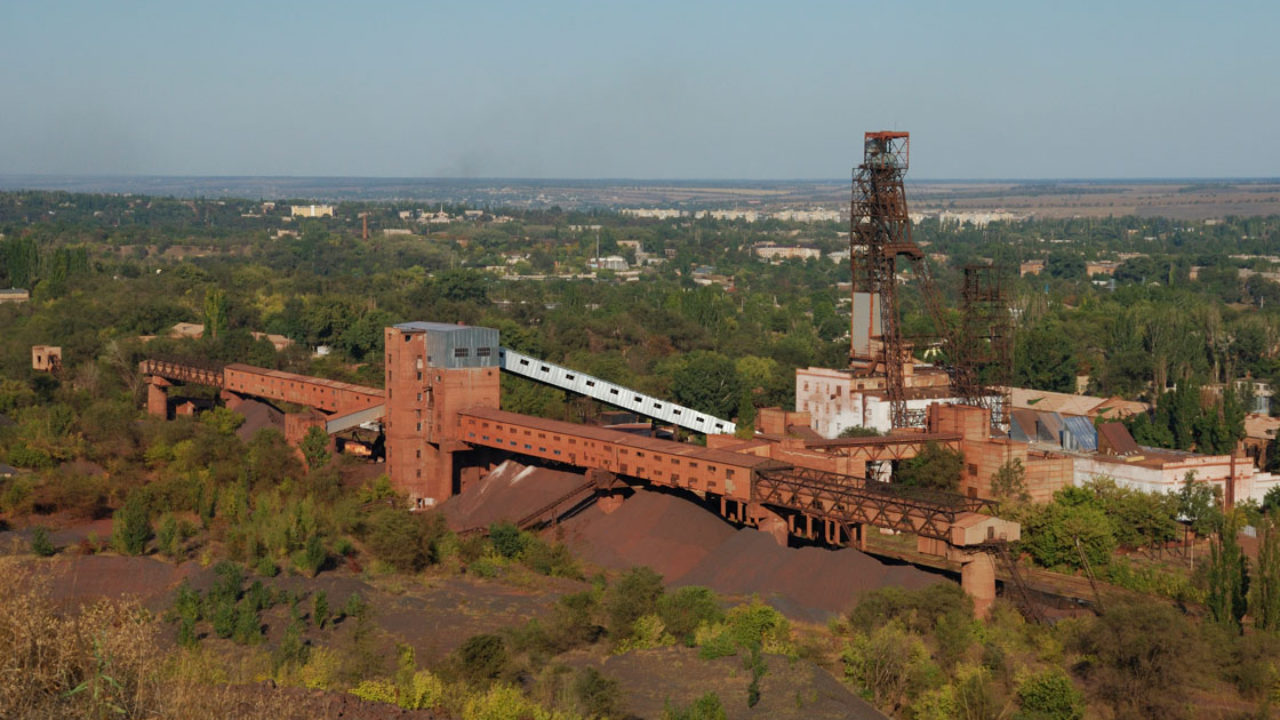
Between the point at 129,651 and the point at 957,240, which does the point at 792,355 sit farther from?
the point at 957,240

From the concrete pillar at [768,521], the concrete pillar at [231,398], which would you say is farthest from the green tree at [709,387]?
the concrete pillar at [768,521]

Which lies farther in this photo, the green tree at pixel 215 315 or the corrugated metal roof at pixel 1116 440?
the green tree at pixel 215 315

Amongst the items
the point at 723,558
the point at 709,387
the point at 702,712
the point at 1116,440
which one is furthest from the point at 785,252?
the point at 702,712

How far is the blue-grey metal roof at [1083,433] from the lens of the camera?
48.3 metres

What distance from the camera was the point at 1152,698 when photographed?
25.1m

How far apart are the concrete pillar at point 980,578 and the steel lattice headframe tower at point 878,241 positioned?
20815mm

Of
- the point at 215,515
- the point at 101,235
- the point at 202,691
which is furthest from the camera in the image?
the point at 101,235

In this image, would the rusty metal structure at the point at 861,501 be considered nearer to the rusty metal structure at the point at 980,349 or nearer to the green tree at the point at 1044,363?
the rusty metal structure at the point at 980,349

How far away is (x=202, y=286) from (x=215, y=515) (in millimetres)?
55813

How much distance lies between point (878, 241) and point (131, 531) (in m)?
29.2

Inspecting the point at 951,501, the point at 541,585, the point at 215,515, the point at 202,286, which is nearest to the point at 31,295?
the point at 202,286

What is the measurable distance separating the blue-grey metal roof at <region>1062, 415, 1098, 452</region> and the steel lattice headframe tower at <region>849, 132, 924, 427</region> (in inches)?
234

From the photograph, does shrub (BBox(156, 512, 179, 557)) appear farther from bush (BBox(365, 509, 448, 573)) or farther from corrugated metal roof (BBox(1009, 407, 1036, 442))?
corrugated metal roof (BBox(1009, 407, 1036, 442))

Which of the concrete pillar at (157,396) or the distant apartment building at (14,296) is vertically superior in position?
the distant apartment building at (14,296)
